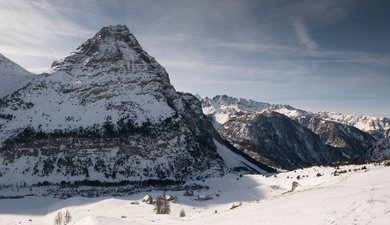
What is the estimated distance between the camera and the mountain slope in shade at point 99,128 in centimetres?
13025

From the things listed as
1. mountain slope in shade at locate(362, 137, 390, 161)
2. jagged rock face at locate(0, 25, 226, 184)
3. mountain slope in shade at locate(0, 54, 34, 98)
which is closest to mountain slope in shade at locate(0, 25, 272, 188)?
jagged rock face at locate(0, 25, 226, 184)

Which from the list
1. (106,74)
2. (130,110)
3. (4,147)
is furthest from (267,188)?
(106,74)

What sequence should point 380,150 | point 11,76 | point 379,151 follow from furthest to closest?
point 11,76 < point 380,150 < point 379,151

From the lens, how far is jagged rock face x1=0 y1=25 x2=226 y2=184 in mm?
130250

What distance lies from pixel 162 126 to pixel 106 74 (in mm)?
38369

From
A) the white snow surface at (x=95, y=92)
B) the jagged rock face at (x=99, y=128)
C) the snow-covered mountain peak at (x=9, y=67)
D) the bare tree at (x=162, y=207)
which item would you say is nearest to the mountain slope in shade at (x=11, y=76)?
the snow-covered mountain peak at (x=9, y=67)

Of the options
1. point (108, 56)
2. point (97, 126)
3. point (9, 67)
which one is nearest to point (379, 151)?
point (97, 126)

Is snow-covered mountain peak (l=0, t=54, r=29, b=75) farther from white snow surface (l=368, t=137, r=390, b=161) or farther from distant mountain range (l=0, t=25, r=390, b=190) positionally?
white snow surface (l=368, t=137, r=390, b=161)

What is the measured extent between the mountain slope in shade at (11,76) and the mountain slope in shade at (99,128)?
10711 millimetres

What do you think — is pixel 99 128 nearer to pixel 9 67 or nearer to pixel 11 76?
pixel 11 76

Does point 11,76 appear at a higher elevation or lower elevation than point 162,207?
higher

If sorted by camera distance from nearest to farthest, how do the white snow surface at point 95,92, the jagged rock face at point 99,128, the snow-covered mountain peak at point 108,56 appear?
1. the jagged rock face at point 99,128
2. the white snow surface at point 95,92
3. the snow-covered mountain peak at point 108,56

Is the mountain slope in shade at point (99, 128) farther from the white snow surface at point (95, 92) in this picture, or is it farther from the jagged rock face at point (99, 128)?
the white snow surface at point (95, 92)

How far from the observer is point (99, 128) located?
14512 centimetres
